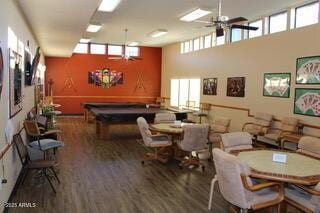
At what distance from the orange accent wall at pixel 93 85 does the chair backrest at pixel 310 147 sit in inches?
414

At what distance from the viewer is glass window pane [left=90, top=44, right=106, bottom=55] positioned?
13.4 metres

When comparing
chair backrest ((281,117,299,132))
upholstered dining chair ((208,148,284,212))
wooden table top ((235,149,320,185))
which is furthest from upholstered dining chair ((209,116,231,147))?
upholstered dining chair ((208,148,284,212))

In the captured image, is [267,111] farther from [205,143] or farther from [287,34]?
[205,143]

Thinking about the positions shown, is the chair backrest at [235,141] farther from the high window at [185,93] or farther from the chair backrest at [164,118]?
the high window at [185,93]

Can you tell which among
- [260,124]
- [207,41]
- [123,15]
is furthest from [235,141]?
[207,41]

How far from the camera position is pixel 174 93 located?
13250 mm

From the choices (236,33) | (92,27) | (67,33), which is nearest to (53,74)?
(92,27)

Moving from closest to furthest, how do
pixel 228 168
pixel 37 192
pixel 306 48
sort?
pixel 228 168 < pixel 37 192 < pixel 306 48

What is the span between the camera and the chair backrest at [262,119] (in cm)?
717

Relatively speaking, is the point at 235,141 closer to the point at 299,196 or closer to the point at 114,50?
the point at 299,196

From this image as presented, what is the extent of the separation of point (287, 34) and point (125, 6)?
380cm

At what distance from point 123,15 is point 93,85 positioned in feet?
20.5

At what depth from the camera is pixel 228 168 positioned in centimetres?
294

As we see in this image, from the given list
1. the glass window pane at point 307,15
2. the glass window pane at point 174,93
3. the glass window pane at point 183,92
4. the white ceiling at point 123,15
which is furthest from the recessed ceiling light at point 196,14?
the glass window pane at point 174,93
